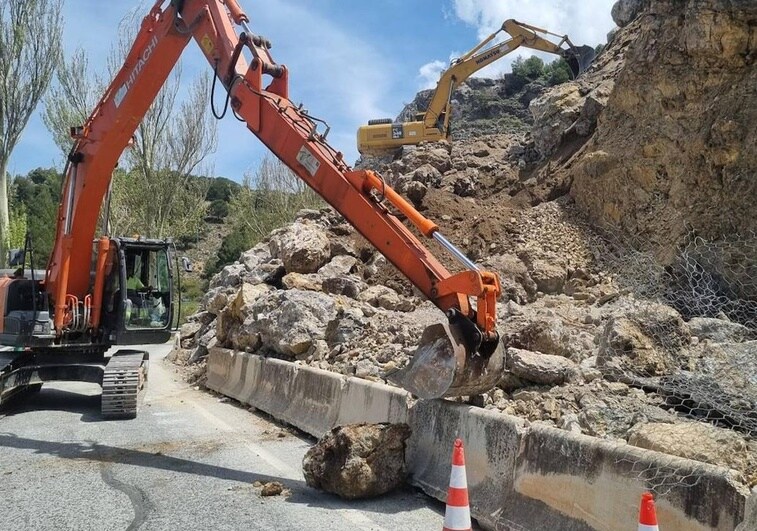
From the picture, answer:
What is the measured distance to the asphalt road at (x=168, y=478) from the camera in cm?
527

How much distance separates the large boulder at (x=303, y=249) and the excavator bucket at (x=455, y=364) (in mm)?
7965

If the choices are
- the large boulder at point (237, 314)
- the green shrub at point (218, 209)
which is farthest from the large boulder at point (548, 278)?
the green shrub at point (218, 209)

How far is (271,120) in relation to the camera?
7613 millimetres

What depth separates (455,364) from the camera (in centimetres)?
578

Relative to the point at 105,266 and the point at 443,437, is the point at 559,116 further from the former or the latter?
the point at 443,437

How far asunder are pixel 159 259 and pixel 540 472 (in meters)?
8.05

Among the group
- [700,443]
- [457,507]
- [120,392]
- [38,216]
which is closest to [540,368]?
[700,443]

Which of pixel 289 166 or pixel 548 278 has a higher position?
pixel 289 166

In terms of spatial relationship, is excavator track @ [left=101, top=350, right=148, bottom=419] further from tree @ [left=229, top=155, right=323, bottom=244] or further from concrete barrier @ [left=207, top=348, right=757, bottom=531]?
tree @ [left=229, top=155, right=323, bottom=244]

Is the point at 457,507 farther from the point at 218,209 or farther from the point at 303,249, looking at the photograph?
the point at 218,209

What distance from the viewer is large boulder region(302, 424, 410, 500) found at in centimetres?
570

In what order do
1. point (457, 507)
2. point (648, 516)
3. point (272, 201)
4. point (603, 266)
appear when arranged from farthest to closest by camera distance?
point (272, 201)
point (603, 266)
point (457, 507)
point (648, 516)

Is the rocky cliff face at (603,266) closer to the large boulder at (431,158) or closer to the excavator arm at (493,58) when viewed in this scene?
the large boulder at (431,158)

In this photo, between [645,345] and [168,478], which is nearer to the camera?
[168,478]
